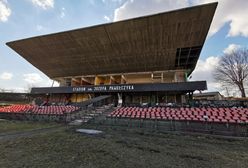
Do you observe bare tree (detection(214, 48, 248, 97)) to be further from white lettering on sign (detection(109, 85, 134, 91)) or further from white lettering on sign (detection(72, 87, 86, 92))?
white lettering on sign (detection(72, 87, 86, 92))

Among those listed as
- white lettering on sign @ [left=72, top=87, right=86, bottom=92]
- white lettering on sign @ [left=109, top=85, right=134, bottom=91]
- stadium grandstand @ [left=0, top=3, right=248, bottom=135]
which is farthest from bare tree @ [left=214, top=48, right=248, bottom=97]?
white lettering on sign @ [left=72, top=87, right=86, bottom=92]

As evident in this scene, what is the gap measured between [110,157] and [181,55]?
1689 centimetres

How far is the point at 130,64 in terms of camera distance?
21.0 m

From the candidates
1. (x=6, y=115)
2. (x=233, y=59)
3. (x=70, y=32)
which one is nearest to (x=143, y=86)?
(x=70, y=32)

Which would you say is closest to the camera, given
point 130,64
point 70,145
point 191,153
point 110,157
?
point 110,157

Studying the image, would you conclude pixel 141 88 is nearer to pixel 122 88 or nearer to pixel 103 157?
pixel 122 88

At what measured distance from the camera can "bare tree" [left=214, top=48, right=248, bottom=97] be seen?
27.6 m

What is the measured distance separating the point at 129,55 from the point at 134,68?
2.88 meters

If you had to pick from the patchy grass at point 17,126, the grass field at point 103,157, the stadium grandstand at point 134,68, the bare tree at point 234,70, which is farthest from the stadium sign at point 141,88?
the bare tree at point 234,70

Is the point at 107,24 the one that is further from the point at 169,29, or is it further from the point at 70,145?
the point at 70,145

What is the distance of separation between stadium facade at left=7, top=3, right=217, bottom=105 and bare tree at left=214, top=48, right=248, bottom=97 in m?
14.8

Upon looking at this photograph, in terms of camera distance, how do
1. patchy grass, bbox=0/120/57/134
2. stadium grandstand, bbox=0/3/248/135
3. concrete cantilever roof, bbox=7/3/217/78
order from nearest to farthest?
patchy grass, bbox=0/120/57/134 < stadium grandstand, bbox=0/3/248/135 < concrete cantilever roof, bbox=7/3/217/78

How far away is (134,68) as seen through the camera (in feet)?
71.1

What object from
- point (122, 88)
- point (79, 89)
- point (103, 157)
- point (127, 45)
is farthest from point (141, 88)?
point (103, 157)
